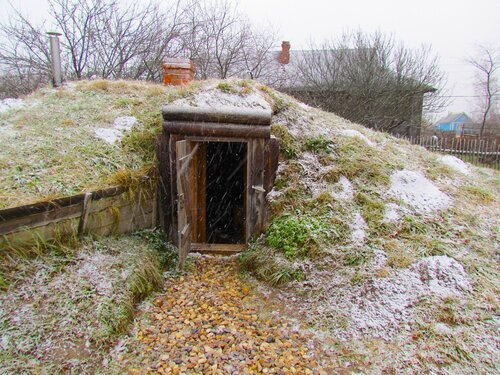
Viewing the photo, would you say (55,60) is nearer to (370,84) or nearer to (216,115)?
(216,115)

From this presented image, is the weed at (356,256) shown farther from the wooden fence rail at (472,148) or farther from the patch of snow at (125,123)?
the wooden fence rail at (472,148)

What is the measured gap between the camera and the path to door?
316 centimetres

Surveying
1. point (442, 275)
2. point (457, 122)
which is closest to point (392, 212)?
point (442, 275)

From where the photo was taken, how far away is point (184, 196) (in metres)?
4.96

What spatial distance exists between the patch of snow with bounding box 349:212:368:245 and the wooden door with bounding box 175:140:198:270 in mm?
2428

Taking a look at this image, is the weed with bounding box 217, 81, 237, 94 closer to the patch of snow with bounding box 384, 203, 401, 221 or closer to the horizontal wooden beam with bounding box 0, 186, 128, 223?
the horizontal wooden beam with bounding box 0, 186, 128, 223

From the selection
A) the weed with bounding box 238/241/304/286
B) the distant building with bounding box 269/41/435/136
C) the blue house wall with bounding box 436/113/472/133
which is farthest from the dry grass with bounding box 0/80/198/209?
the blue house wall with bounding box 436/113/472/133

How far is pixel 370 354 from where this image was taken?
10.8 ft

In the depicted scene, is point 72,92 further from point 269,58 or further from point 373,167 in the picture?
point 269,58

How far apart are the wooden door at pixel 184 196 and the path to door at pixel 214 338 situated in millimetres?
630

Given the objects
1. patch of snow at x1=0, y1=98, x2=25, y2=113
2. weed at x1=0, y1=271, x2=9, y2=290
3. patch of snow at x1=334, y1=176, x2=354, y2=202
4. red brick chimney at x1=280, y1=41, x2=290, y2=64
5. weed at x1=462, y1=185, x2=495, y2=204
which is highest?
red brick chimney at x1=280, y1=41, x2=290, y2=64

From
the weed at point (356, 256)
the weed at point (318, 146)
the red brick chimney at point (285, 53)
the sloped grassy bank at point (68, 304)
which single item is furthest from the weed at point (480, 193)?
the red brick chimney at point (285, 53)

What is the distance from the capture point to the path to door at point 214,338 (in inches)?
125

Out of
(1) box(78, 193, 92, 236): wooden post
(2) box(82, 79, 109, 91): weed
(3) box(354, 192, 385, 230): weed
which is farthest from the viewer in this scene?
(2) box(82, 79, 109, 91): weed
